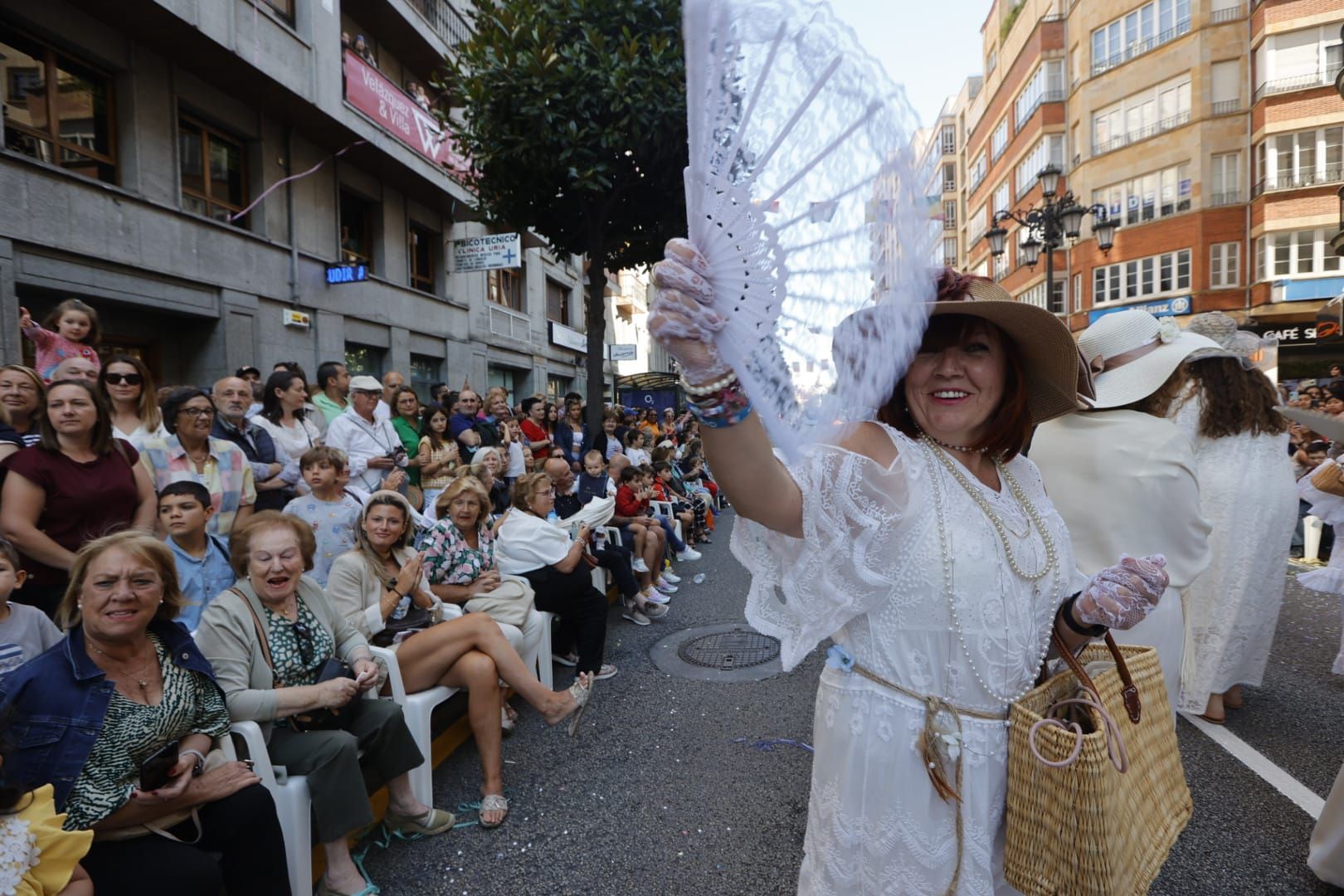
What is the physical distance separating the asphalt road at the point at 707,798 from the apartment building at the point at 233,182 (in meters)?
7.06

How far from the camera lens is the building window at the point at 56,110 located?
7285 millimetres

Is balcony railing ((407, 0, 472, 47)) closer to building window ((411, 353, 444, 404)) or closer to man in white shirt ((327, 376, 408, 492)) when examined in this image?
building window ((411, 353, 444, 404))

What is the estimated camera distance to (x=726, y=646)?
5.26m

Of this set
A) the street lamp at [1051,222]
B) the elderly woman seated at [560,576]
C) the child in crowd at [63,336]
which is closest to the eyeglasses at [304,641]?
the elderly woman seated at [560,576]

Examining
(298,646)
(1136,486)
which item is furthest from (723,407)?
(298,646)

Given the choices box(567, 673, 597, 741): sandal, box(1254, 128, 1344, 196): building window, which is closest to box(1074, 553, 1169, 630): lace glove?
box(567, 673, 597, 741): sandal

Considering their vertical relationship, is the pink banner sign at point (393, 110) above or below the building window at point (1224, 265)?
above

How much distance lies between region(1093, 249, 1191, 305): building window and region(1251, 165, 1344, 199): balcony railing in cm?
281

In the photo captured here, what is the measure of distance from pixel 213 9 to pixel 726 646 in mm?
10050

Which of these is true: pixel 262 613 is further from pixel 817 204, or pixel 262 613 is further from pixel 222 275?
pixel 222 275

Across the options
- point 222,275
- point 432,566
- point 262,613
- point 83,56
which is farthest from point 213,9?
point 262,613

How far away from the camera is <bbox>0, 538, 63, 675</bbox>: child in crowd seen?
2.22 meters

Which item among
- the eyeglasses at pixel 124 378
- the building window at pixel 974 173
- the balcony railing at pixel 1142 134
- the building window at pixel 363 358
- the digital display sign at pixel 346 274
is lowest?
the eyeglasses at pixel 124 378

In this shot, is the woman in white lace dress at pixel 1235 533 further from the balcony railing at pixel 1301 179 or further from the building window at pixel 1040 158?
the building window at pixel 1040 158
